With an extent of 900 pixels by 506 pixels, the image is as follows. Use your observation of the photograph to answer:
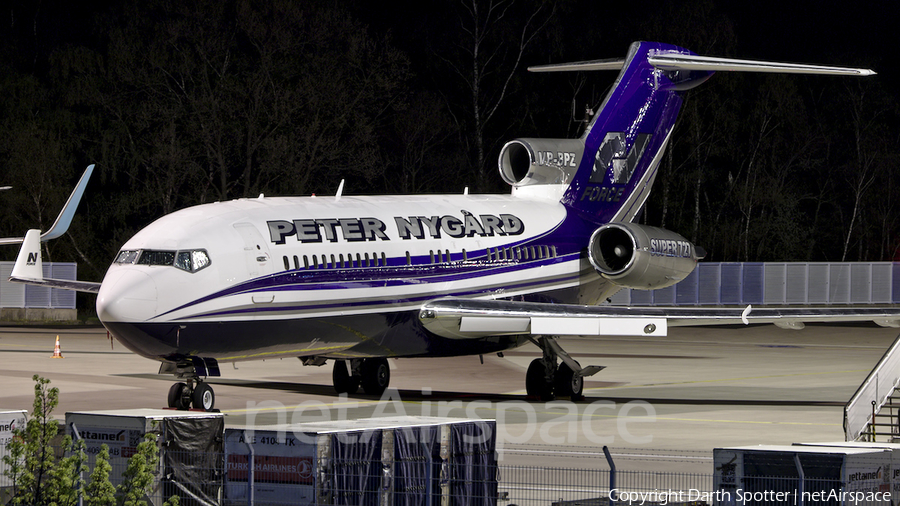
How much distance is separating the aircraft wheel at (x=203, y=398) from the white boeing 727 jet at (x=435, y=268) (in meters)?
0.02

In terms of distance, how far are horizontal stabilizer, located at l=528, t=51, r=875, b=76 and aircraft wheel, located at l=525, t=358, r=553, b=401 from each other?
277 inches

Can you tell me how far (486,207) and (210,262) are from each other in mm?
7357

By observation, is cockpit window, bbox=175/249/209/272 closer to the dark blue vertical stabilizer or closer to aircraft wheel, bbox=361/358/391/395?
aircraft wheel, bbox=361/358/391/395

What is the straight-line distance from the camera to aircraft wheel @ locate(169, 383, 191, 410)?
19.0m

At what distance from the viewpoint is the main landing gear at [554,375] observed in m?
24.0

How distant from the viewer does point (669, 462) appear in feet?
49.6

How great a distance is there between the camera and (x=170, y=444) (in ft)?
38.2

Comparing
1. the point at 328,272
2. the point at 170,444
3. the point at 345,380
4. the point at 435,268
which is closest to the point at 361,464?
the point at 170,444

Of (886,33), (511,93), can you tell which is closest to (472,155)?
(511,93)

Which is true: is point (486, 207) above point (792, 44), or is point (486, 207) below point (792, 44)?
below

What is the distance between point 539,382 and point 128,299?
897 centimetres

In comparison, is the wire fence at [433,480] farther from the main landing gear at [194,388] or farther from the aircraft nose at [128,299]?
the main landing gear at [194,388]

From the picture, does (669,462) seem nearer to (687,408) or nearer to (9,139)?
(687,408)

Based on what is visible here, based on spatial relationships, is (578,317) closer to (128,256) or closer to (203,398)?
(203,398)
